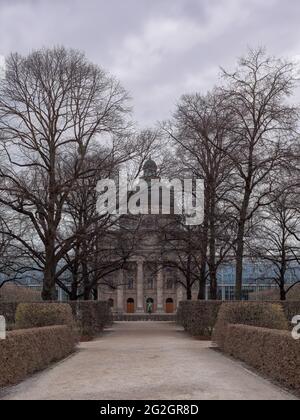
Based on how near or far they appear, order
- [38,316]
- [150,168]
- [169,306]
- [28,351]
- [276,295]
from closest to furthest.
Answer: [28,351] → [38,316] → [150,168] → [276,295] → [169,306]

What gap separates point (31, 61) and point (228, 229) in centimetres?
1304

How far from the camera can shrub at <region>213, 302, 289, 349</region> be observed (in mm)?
21578

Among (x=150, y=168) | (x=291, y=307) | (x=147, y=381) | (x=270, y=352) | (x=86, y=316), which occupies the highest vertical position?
(x=150, y=168)

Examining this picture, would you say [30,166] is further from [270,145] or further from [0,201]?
[270,145]

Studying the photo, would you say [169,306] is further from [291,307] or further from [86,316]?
[291,307]

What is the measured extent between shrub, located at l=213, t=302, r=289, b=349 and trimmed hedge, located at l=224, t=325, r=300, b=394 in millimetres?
2003

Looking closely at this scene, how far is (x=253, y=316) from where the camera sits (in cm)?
2189

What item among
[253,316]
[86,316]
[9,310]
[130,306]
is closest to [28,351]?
[253,316]

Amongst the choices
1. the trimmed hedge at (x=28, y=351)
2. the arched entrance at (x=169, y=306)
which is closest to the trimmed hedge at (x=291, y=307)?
the trimmed hedge at (x=28, y=351)

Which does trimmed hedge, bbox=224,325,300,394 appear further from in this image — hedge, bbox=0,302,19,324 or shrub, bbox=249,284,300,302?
shrub, bbox=249,284,300,302

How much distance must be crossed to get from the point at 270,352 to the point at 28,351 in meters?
5.88

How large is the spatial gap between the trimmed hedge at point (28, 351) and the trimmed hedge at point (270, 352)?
5557 mm

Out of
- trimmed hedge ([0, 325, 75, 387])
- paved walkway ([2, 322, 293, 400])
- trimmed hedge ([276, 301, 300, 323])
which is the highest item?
trimmed hedge ([276, 301, 300, 323])

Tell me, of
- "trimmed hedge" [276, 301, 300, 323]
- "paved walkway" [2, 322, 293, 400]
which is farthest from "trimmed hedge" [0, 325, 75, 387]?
"trimmed hedge" [276, 301, 300, 323]
